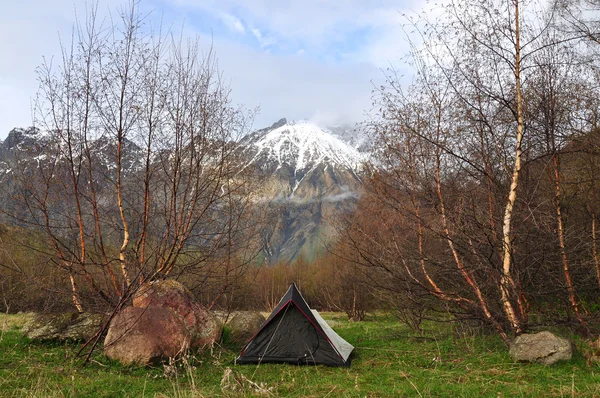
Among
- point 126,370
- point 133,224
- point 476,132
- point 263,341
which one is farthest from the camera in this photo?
point 133,224

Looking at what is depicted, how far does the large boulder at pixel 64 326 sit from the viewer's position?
9805 millimetres

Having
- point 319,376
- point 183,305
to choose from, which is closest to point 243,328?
point 183,305

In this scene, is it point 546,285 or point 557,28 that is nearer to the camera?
point 557,28

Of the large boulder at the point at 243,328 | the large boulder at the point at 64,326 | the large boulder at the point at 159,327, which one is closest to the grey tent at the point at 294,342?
the large boulder at the point at 159,327

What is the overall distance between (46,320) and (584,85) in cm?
1345

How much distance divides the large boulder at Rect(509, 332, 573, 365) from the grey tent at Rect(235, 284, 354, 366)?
3363 millimetres

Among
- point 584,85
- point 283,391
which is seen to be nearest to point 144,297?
→ point 283,391

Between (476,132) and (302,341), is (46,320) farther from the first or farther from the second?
(476,132)

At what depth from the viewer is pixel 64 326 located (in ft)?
32.9

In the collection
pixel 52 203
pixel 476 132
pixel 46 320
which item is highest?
pixel 476 132

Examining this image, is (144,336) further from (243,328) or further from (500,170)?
(500,170)

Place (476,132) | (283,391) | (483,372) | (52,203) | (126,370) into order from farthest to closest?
1. (52,203)
2. (476,132)
3. (126,370)
4. (483,372)
5. (283,391)

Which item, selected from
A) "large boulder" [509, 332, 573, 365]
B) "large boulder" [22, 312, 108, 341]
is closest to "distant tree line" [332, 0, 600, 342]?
"large boulder" [509, 332, 573, 365]

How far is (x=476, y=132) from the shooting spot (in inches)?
362
